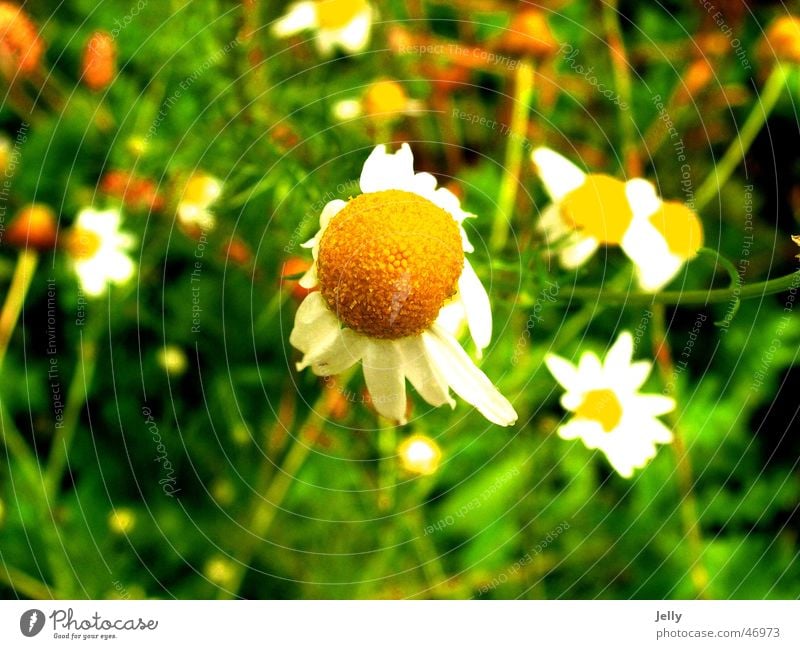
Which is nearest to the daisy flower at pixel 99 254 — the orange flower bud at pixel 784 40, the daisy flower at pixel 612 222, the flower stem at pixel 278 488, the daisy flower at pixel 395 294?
the flower stem at pixel 278 488

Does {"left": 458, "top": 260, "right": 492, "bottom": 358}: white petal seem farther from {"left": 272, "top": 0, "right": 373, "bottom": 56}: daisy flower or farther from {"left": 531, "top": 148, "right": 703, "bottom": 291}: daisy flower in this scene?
{"left": 272, "top": 0, "right": 373, "bottom": 56}: daisy flower

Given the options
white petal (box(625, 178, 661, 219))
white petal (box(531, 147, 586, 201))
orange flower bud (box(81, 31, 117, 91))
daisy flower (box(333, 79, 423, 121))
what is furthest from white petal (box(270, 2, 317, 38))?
white petal (box(625, 178, 661, 219))

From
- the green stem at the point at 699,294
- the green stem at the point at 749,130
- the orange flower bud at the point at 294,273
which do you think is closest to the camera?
the green stem at the point at 699,294

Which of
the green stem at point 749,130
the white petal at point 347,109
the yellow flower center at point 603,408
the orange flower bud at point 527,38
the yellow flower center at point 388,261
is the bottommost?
the yellow flower center at point 388,261

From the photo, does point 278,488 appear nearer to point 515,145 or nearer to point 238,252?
point 238,252

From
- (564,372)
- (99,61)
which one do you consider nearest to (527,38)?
(564,372)

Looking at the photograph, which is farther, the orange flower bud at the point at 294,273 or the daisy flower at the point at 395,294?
the orange flower bud at the point at 294,273

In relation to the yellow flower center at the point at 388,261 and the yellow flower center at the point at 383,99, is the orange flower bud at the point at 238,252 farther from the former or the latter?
the yellow flower center at the point at 388,261
